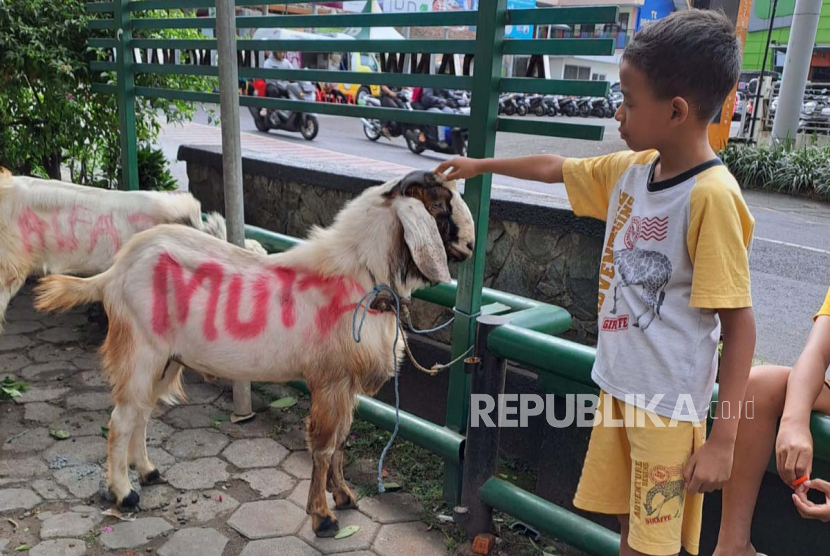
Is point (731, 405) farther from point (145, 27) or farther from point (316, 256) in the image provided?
point (145, 27)

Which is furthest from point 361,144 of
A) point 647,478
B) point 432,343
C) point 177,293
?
point 647,478

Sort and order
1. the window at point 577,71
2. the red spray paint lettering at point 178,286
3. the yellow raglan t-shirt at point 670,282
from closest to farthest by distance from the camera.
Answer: the yellow raglan t-shirt at point 670,282 < the red spray paint lettering at point 178,286 < the window at point 577,71

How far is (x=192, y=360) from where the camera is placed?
105 inches

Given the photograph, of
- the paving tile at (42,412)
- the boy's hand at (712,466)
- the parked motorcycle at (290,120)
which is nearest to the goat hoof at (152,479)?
the paving tile at (42,412)

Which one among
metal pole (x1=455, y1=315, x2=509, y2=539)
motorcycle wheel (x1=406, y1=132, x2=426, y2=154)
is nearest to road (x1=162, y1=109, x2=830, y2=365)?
motorcycle wheel (x1=406, y1=132, x2=426, y2=154)

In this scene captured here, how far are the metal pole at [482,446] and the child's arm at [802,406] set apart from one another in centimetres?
101

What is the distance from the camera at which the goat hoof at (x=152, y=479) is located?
302 centimetres

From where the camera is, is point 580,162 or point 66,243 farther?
point 66,243

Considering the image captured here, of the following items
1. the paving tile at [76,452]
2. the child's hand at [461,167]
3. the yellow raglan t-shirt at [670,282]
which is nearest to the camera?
the yellow raglan t-shirt at [670,282]

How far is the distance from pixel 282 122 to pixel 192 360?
1243 cm

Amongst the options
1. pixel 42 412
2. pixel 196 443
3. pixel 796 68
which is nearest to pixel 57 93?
pixel 42 412

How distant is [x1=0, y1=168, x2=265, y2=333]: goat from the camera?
11.7 ft

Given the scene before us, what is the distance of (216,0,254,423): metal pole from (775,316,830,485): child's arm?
252cm

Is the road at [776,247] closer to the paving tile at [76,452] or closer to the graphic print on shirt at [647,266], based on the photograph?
the graphic print on shirt at [647,266]
